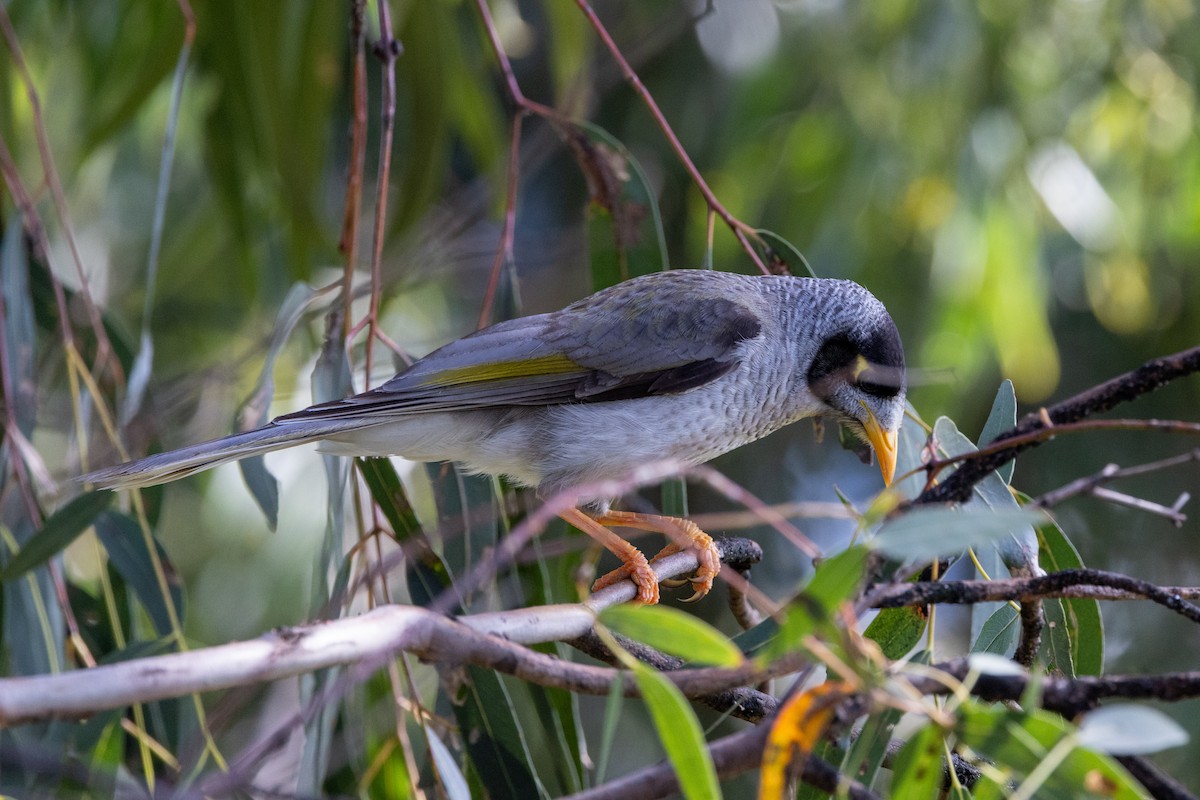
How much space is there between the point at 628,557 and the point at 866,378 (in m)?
0.71

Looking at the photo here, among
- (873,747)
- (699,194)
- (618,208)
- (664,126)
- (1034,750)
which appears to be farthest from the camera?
(699,194)

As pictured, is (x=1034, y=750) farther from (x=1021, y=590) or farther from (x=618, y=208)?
(x=618, y=208)

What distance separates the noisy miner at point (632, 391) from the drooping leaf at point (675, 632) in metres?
1.30

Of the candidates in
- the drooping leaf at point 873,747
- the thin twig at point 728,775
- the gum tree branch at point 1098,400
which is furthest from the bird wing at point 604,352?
the thin twig at point 728,775

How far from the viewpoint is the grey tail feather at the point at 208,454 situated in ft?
7.12

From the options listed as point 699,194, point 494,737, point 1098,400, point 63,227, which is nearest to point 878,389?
point 494,737

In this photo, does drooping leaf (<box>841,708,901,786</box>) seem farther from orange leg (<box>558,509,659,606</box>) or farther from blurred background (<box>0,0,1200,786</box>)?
blurred background (<box>0,0,1200,786</box>)

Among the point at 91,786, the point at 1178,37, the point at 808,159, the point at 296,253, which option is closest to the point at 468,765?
the point at 91,786

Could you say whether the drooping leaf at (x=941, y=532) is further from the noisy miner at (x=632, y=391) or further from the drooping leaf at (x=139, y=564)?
the drooping leaf at (x=139, y=564)

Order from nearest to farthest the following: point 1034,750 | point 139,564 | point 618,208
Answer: point 1034,750, point 139,564, point 618,208

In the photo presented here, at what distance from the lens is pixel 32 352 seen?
121 inches

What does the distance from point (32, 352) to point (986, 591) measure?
2571 millimetres

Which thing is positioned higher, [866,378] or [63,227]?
[63,227]

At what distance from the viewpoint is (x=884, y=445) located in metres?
2.75
